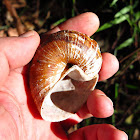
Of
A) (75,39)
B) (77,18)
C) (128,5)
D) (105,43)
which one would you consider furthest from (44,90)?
(128,5)

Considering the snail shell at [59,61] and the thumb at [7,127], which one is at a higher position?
the snail shell at [59,61]

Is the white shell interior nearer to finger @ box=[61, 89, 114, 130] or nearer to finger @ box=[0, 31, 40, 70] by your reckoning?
finger @ box=[61, 89, 114, 130]

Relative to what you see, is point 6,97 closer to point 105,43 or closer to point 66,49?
point 66,49

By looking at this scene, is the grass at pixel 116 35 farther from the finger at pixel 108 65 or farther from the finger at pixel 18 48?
the finger at pixel 18 48

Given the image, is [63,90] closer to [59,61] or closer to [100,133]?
[59,61]

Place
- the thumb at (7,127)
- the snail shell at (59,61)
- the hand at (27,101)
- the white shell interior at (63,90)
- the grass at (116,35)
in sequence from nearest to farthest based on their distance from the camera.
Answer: the thumb at (7,127), the hand at (27,101), the snail shell at (59,61), the white shell interior at (63,90), the grass at (116,35)

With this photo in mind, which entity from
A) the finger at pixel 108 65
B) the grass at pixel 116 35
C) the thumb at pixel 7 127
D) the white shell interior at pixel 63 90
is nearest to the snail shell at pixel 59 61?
the white shell interior at pixel 63 90

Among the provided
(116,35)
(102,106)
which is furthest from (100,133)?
(116,35)

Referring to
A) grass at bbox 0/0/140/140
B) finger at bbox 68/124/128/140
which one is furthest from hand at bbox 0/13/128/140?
grass at bbox 0/0/140/140
